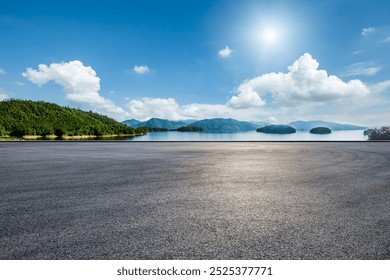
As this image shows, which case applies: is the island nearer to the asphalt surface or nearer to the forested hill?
the asphalt surface

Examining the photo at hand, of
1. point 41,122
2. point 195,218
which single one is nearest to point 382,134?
point 195,218

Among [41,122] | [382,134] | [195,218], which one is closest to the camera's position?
[195,218]

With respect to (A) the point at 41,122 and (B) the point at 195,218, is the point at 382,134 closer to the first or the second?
(B) the point at 195,218

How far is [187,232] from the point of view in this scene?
4.18 metres

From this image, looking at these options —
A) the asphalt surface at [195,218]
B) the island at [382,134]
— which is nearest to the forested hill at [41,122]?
the island at [382,134]

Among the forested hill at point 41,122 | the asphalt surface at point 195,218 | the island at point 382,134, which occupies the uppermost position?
the forested hill at point 41,122

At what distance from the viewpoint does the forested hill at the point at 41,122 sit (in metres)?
137

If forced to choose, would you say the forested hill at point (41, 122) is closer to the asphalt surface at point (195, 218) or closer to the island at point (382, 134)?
the island at point (382, 134)

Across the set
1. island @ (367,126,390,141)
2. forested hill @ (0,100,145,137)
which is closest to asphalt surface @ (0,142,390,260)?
island @ (367,126,390,141)

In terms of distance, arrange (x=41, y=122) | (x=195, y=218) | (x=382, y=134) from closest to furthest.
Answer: (x=195, y=218) < (x=382, y=134) < (x=41, y=122)

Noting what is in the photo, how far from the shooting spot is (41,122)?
6235 inches

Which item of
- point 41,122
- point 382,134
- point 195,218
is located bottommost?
point 195,218

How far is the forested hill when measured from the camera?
136625mm
